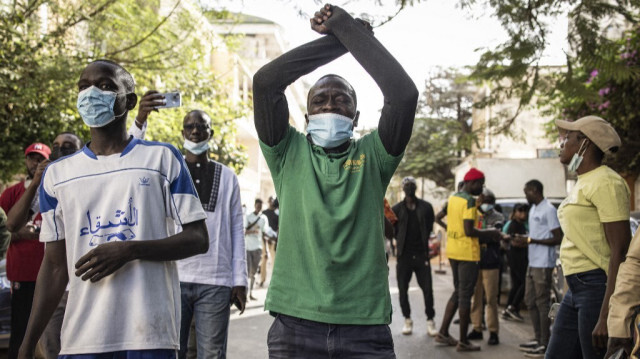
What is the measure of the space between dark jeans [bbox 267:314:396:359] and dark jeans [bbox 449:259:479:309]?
551 cm

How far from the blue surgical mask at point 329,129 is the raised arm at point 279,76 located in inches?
6.2

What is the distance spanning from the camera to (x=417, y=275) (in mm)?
9078

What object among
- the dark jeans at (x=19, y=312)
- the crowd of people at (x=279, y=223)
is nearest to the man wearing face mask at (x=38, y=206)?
the dark jeans at (x=19, y=312)

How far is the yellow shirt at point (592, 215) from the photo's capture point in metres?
3.85

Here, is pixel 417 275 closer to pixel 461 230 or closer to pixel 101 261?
pixel 461 230

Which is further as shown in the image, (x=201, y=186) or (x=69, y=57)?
(x=69, y=57)

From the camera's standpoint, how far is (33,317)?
2766 millimetres

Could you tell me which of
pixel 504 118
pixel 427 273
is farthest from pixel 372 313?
pixel 504 118

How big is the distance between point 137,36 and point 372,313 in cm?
1159

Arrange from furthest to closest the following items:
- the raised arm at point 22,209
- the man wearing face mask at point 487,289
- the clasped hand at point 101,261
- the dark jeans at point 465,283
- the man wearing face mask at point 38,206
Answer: the man wearing face mask at point 487,289 < the dark jeans at point 465,283 < the raised arm at point 22,209 < the man wearing face mask at point 38,206 < the clasped hand at point 101,261

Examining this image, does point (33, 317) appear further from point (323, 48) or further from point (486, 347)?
point (486, 347)

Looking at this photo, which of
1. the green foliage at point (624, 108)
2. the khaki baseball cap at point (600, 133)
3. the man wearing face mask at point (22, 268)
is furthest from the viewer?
the green foliage at point (624, 108)

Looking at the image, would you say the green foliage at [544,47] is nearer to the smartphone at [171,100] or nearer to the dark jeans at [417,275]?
the dark jeans at [417,275]

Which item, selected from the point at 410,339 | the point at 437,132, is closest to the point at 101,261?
the point at 410,339
